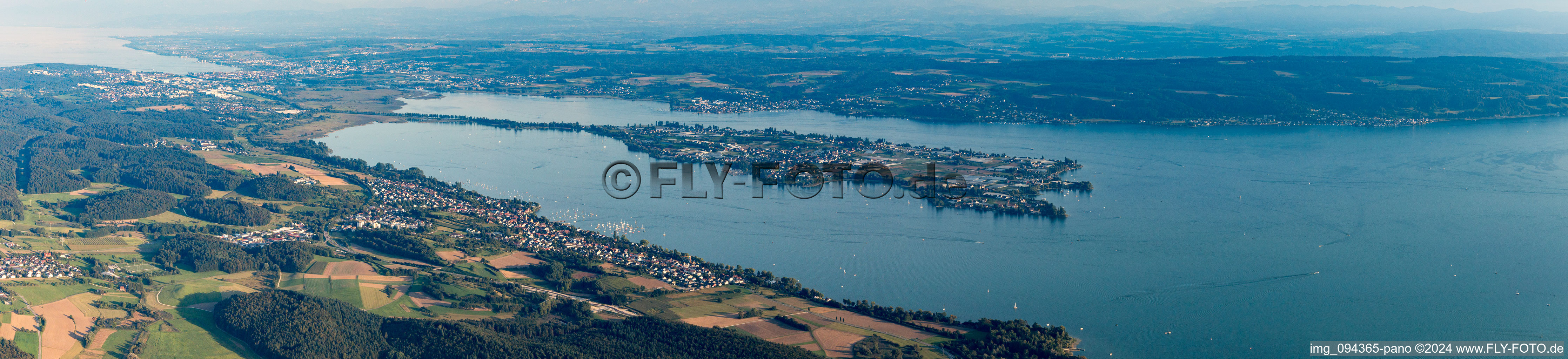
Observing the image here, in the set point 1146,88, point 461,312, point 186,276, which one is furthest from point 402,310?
point 1146,88

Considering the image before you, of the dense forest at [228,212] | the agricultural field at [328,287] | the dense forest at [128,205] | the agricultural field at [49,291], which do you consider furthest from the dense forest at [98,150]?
the agricultural field at [328,287]

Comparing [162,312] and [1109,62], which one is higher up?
[1109,62]

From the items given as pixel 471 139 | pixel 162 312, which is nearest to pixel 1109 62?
pixel 471 139

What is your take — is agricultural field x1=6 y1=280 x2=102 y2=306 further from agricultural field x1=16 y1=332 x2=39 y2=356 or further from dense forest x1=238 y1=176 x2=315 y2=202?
dense forest x1=238 y1=176 x2=315 y2=202

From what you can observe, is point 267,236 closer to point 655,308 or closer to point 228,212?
point 228,212

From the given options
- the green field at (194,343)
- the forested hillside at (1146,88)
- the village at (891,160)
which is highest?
the forested hillside at (1146,88)

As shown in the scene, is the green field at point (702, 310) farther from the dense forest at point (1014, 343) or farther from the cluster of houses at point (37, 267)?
the cluster of houses at point (37, 267)

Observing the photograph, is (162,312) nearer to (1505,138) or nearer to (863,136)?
(863,136)

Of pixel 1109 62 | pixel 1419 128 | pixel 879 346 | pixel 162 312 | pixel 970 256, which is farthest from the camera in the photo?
pixel 1109 62
